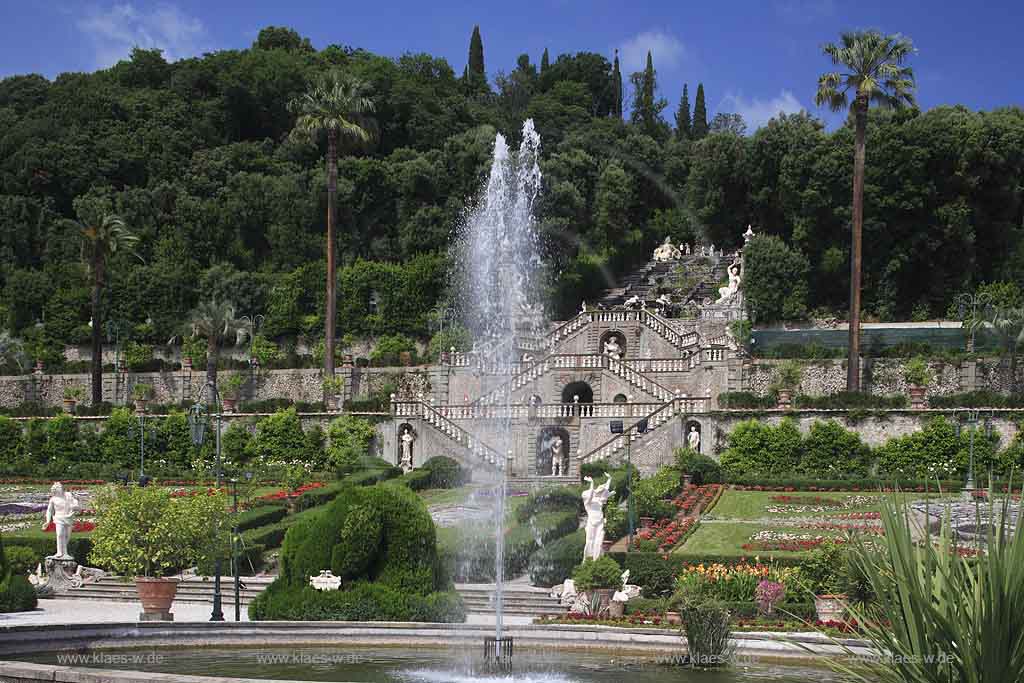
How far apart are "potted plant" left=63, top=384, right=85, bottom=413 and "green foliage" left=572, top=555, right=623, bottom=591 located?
123ft

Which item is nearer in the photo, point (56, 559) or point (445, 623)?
point (445, 623)

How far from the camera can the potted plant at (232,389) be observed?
57.5m

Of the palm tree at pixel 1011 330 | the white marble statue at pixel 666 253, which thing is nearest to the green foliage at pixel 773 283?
the palm tree at pixel 1011 330

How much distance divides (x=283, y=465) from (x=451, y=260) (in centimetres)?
2468

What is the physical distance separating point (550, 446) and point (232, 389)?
18.3 m

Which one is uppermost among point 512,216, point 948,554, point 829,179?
point 829,179

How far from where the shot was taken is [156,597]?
24.3 metres

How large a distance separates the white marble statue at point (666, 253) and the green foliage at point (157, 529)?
58.1m

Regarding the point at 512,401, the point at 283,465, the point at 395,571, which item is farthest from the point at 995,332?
the point at 395,571

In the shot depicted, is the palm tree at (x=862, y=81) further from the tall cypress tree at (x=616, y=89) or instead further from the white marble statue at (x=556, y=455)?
the tall cypress tree at (x=616, y=89)

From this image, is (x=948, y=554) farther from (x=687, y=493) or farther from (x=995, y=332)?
(x=995, y=332)

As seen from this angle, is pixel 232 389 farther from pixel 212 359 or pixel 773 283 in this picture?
pixel 773 283

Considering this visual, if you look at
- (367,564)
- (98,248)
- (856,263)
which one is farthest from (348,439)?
(367,564)

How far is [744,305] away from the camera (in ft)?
207
